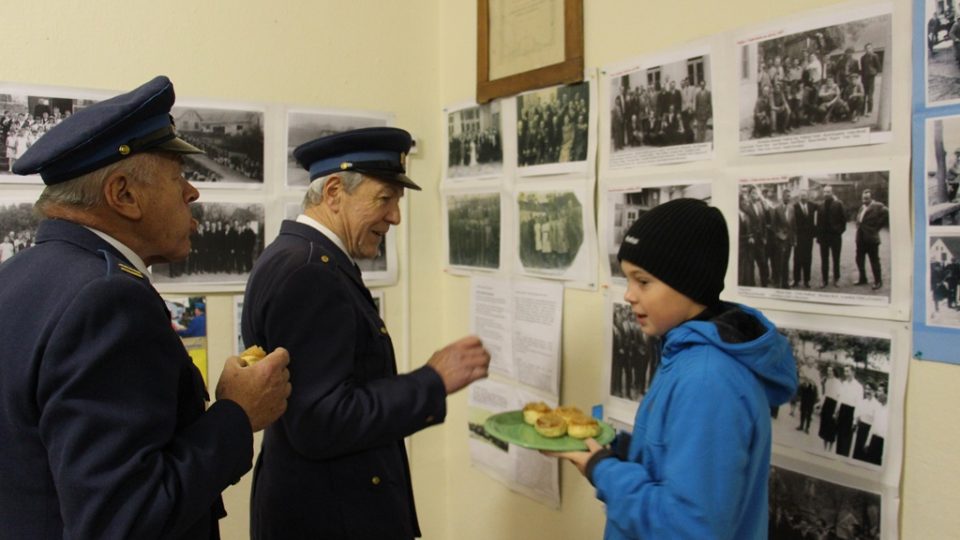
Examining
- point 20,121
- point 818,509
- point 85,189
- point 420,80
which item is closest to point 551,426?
point 818,509

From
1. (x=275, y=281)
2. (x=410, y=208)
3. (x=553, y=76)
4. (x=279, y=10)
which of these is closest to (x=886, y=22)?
(x=553, y=76)

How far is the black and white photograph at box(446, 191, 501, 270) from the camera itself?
6.24ft

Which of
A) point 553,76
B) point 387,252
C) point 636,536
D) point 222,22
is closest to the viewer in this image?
point 636,536

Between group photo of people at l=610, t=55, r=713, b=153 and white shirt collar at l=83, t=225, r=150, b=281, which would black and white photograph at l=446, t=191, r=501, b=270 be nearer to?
group photo of people at l=610, t=55, r=713, b=153

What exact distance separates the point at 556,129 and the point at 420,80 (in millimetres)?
638

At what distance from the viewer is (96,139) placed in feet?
2.65

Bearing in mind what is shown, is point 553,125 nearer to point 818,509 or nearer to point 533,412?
point 533,412

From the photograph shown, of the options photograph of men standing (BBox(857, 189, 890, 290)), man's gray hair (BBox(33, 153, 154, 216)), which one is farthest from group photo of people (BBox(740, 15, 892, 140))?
man's gray hair (BBox(33, 153, 154, 216))

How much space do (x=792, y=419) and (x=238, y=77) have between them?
5.31 feet

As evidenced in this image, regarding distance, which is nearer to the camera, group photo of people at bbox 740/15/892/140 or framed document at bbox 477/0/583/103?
group photo of people at bbox 740/15/892/140

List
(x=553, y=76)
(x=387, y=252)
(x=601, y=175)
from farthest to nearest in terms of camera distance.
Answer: (x=387, y=252) < (x=553, y=76) < (x=601, y=175)

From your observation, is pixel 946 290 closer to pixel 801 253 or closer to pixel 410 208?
pixel 801 253

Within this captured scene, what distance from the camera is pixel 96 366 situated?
727 mm

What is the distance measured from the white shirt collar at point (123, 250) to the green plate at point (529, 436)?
2.18 ft
